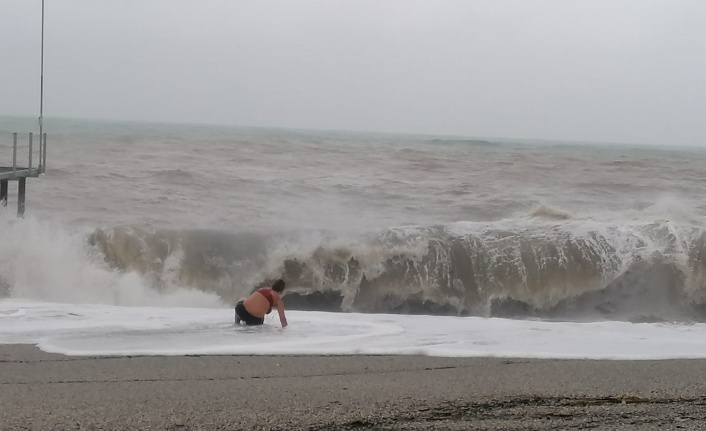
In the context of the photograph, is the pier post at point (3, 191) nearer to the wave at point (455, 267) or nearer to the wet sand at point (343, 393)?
the wave at point (455, 267)

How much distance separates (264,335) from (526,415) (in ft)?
11.3

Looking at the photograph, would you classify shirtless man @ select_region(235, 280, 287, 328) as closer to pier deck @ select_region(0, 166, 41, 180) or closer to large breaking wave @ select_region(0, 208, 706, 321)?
large breaking wave @ select_region(0, 208, 706, 321)

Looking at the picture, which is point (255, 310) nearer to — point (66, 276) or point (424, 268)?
point (66, 276)

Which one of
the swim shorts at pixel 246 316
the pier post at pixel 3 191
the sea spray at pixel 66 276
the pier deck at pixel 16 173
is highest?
the pier deck at pixel 16 173

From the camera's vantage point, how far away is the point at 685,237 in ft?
43.9

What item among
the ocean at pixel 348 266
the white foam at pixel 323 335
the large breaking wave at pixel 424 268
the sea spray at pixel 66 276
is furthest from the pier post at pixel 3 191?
the white foam at pixel 323 335

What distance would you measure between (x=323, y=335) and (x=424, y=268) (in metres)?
5.38

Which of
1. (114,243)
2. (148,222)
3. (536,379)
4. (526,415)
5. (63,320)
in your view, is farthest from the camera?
(148,222)

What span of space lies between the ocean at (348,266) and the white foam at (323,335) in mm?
35

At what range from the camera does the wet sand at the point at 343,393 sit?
13.7 feet

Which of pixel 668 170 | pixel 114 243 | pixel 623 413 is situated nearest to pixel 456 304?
pixel 114 243

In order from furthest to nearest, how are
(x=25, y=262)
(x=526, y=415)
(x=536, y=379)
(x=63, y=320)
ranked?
(x=25, y=262)
(x=63, y=320)
(x=536, y=379)
(x=526, y=415)

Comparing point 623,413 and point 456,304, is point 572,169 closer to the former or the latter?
point 456,304

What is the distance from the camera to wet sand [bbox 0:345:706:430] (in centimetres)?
419
